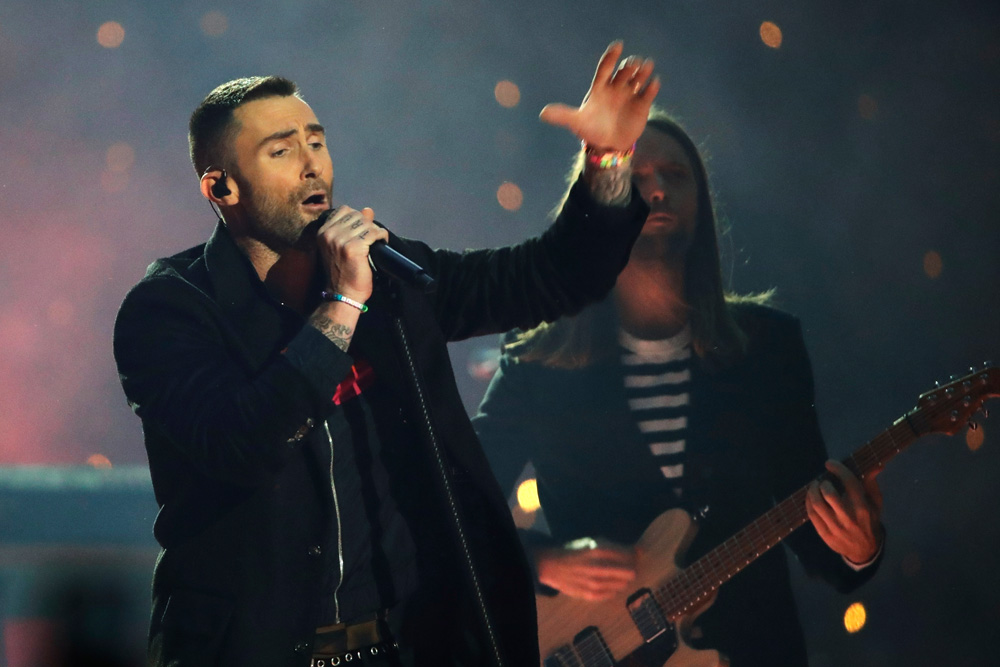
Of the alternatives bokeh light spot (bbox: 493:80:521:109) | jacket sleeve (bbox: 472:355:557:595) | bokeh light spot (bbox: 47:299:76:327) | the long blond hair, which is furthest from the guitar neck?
bokeh light spot (bbox: 47:299:76:327)

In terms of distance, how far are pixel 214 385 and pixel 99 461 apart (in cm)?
235

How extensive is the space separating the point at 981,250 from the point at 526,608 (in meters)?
2.77

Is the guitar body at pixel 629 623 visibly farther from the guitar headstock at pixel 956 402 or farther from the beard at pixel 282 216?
the beard at pixel 282 216

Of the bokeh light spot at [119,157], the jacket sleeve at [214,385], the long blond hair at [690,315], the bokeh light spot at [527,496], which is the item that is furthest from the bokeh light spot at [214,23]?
the jacket sleeve at [214,385]

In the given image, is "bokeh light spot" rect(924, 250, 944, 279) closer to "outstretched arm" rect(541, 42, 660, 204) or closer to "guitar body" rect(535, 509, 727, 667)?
"guitar body" rect(535, 509, 727, 667)

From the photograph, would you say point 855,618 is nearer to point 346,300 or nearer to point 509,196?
point 509,196

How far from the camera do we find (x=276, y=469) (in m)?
1.41

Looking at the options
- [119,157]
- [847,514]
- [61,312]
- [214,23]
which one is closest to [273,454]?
[847,514]

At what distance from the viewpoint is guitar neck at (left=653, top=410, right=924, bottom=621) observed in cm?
261

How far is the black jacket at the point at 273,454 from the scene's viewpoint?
55.1 inches

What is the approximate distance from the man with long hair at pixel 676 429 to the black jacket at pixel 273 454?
1160 mm

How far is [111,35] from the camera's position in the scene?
346 cm

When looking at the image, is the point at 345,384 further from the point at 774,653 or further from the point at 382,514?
the point at 774,653

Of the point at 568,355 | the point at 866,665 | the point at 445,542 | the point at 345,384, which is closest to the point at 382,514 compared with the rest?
the point at 445,542
